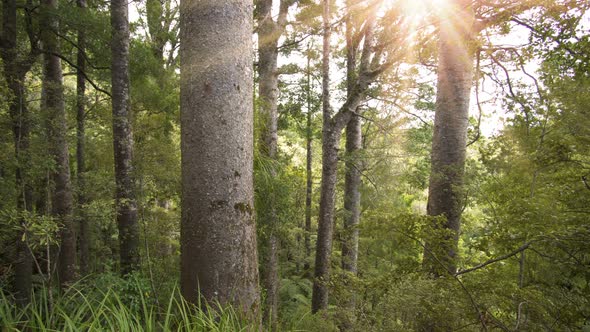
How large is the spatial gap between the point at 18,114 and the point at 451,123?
5832 mm

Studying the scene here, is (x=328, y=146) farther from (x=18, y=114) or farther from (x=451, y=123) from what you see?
(x=18, y=114)

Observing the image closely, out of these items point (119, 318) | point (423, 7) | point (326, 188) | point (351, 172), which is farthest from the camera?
point (351, 172)

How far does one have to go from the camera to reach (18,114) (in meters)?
4.54

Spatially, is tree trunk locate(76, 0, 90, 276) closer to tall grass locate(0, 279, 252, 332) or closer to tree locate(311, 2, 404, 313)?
tree locate(311, 2, 404, 313)

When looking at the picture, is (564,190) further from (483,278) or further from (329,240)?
(329,240)

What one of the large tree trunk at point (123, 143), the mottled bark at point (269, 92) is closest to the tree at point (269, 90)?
the mottled bark at point (269, 92)

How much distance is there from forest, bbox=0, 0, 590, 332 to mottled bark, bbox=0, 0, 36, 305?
32mm

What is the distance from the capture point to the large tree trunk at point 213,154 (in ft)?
6.90

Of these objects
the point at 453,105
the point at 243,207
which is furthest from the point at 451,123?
the point at 243,207

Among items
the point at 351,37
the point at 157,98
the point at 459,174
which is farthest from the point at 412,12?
the point at 157,98

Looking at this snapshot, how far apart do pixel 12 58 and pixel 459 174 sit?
6.48m

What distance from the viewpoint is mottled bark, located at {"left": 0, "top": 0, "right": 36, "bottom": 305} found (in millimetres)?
4380

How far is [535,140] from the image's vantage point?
4172 mm

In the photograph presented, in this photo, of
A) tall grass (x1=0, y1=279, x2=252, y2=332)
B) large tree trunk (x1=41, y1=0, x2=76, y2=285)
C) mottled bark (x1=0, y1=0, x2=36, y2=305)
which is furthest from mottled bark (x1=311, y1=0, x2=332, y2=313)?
large tree trunk (x1=41, y1=0, x2=76, y2=285)
